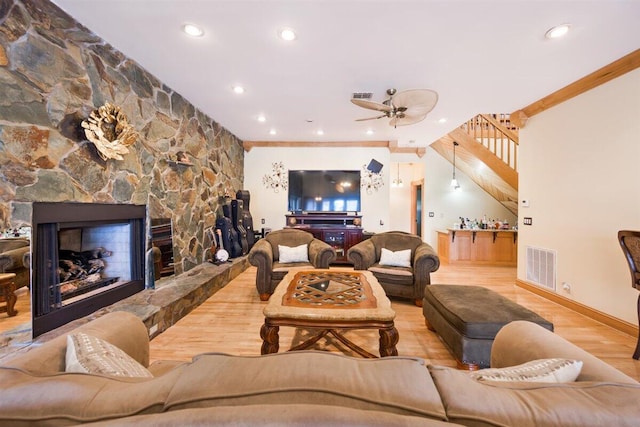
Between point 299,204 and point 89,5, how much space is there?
3971 millimetres

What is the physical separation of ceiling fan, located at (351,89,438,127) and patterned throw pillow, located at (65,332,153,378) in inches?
99.3

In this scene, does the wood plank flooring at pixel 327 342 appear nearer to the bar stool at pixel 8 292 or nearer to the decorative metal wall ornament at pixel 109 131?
the bar stool at pixel 8 292

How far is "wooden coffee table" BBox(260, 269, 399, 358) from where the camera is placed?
1741 millimetres

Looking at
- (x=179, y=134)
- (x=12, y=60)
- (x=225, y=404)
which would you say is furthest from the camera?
(x=179, y=134)

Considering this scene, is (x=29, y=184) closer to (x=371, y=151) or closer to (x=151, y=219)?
(x=151, y=219)

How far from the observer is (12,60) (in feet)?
5.58

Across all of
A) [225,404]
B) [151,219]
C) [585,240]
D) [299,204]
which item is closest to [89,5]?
[151,219]

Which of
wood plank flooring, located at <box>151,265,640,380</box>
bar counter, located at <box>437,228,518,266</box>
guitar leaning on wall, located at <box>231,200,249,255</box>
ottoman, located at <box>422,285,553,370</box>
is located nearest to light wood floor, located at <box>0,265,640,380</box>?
wood plank flooring, located at <box>151,265,640,380</box>

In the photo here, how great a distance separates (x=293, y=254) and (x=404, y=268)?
1.49 m

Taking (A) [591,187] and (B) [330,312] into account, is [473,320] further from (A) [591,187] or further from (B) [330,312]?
(A) [591,187]

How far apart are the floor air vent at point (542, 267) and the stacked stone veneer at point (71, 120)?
493cm

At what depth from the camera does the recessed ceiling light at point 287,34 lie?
210cm

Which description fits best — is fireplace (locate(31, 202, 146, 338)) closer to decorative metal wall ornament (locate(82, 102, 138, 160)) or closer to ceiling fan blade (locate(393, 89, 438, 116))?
Result: decorative metal wall ornament (locate(82, 102, 138, 160))

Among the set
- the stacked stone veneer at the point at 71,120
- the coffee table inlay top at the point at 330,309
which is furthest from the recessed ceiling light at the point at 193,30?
the coffee table inlay top at the point at 330,309
